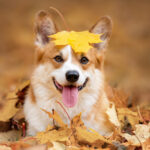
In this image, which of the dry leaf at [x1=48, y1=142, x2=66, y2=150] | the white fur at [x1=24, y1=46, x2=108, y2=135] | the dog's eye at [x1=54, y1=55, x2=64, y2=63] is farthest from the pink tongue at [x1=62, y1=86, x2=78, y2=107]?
the dry leaf at [x1=48, y1=142, x2=66, y2=150]

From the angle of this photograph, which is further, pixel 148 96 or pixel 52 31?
pixel 148 96

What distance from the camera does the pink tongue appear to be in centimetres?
306

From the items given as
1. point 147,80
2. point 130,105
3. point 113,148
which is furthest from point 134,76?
point 113,148

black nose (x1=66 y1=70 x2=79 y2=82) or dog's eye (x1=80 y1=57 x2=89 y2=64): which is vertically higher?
dog's eye (x1=80 y1=57 x2=89 y2=64)

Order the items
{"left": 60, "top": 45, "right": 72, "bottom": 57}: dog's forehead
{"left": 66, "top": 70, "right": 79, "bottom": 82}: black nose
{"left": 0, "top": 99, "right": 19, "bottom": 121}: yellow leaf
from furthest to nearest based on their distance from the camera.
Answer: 1. {"left": 0, "top": 99, "right": 19, "bottom": 121}: yellow leaf
2. {"left": 60, "top": 45, "right": 72, "bottom": 57}: dog's forehead
3. {"left": 66, "top": 70, "right": 79, "bottom": 82}: black nose

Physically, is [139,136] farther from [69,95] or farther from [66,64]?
[66,64]

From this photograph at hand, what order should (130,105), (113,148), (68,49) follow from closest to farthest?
(113,148)
(68,49)
(130,105)

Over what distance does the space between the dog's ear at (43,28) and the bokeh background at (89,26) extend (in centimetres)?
341

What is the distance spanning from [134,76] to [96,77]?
13.1 feet

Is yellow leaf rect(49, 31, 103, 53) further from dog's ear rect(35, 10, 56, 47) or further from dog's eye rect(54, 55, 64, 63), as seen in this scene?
dog's ear rect(35, 10, 56, 47)

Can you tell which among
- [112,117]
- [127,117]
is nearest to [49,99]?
[112,117]

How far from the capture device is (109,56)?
771 centimetres

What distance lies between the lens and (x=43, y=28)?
3381 mm

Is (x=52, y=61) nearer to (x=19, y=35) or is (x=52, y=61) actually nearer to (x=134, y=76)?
(x=134, y=76)
